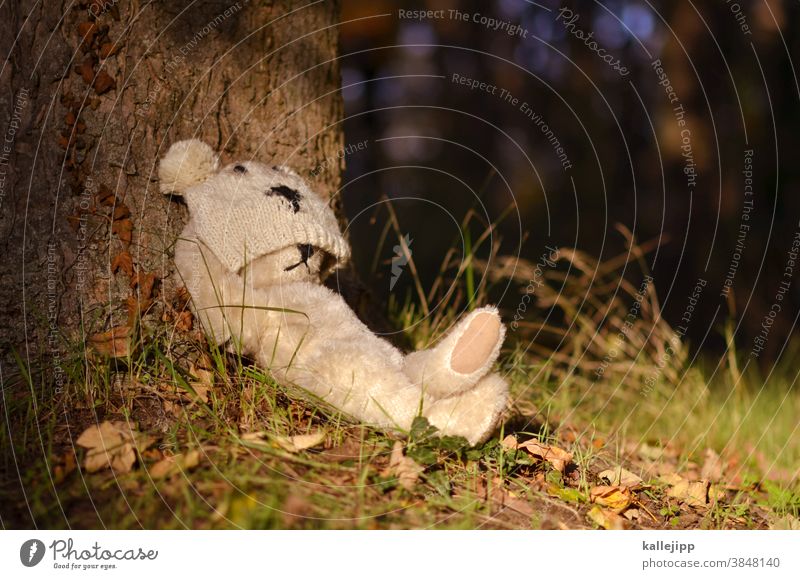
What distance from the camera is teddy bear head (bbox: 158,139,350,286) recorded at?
1.92 metres

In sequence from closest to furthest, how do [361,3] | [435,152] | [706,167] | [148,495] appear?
[148,495], [706,167], [361,3], [435,152]

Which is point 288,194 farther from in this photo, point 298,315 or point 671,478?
point 671,478

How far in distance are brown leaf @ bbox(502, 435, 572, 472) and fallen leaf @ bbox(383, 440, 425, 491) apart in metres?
0.32

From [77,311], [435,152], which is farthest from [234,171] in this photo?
[435,152]

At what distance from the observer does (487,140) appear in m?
11.6

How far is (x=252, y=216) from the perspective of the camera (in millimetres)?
1920

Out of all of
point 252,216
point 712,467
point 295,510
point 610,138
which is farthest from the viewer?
point 610,138

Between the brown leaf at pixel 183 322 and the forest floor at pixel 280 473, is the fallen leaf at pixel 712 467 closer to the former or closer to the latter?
the forest floor at pixel 280 473

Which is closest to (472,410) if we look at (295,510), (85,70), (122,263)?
(295,510)

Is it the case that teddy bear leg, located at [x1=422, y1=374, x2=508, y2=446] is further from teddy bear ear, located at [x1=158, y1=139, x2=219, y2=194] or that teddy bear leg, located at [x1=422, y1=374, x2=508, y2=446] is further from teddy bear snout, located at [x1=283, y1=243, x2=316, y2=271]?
teddy bear ear, located at [x1=158, y1=139, x2=219, y2=194]

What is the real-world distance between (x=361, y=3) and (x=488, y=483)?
290 inches

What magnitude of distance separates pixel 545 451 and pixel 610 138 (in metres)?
6.69

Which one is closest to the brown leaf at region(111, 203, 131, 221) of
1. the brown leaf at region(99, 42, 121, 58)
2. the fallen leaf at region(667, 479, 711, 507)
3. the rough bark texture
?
the rough bark texture
